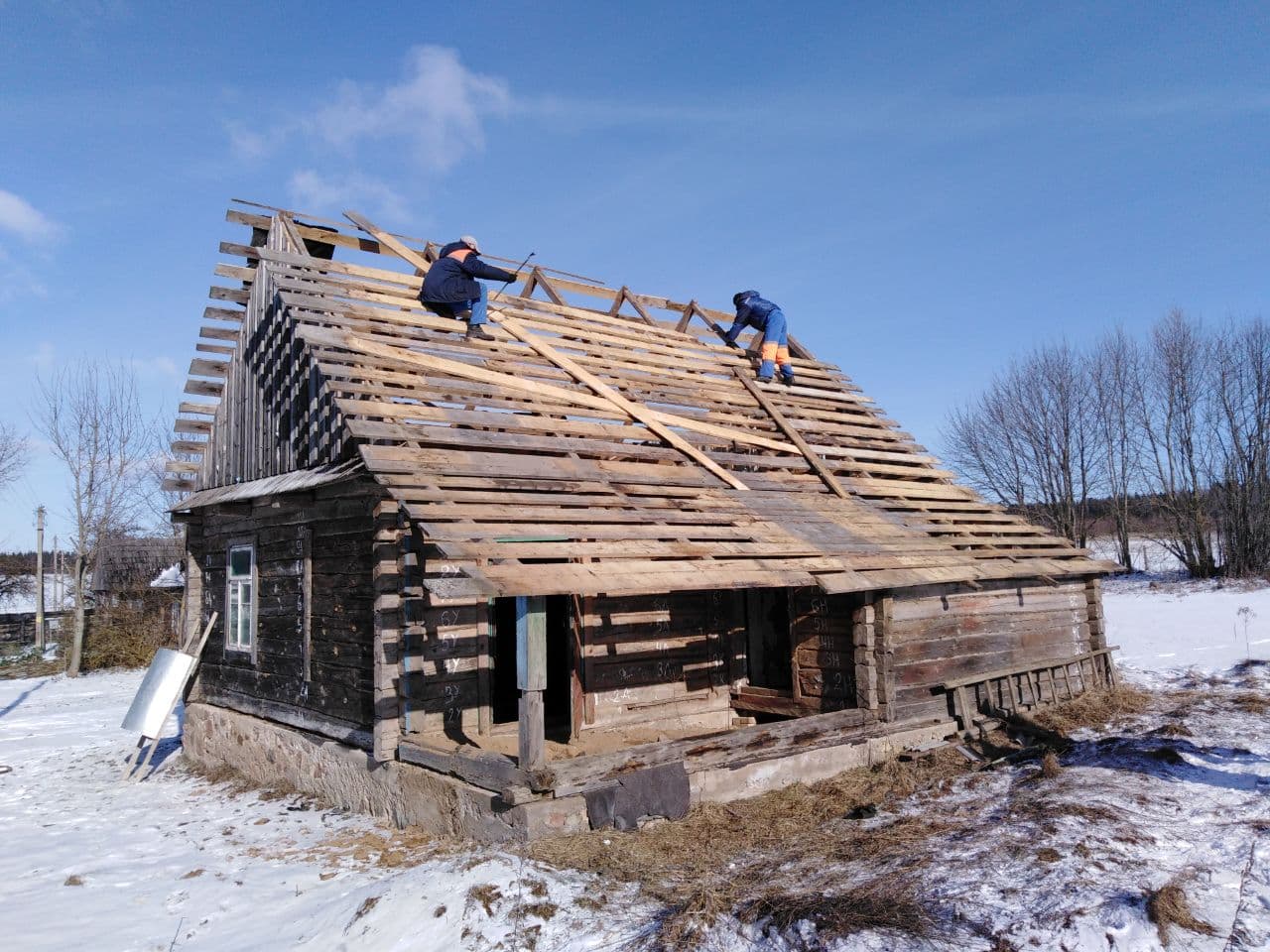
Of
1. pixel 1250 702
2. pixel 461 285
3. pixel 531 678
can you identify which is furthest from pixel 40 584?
pixel 1250 702

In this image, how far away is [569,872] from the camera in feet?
20.2

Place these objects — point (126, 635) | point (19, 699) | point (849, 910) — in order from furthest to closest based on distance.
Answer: point (126, 635) → point (19, 699) → point (849, 910)

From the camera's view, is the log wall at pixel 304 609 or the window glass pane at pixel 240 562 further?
the window glass pane at pixel 240 562

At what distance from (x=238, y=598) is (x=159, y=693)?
5.02 ft

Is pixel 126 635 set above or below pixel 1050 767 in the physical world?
above

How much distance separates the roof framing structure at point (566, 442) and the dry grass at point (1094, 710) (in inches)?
68.9

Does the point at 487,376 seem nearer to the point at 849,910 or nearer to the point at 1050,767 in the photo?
the point at 849,910

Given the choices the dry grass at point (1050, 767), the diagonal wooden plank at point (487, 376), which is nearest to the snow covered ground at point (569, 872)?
the dry grass at point (1050, 767)

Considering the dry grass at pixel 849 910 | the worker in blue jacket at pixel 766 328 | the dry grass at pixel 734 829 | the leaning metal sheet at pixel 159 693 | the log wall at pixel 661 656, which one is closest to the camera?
the dry grass at pixel 849 910

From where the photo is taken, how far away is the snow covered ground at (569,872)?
16.3 feet

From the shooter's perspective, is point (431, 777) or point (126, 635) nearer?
point (431, 777)

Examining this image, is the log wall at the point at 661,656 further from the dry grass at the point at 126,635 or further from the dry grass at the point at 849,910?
the dry grass at the point at 126,635

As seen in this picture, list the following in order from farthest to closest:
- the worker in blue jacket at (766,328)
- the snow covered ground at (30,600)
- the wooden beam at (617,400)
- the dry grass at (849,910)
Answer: the snow covered ground at (30,600) < the worker in blue jacket at (766,328) < the wooden beam at (617,400) < the dry grass at (849,910)

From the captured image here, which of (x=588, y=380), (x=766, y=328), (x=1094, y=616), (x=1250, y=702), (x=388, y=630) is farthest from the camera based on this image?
(x=766, y=328)
